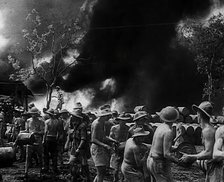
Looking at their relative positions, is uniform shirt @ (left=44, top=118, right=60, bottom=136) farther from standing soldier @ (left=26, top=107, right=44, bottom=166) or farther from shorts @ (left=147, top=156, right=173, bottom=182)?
shorts @ (left=147, top=156, right=173, bottom=182)

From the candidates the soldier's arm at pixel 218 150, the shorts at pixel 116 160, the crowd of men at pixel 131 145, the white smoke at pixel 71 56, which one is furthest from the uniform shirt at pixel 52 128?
the white smoke at pixel 71 56

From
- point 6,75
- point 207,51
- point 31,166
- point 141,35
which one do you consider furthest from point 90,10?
→ point 31,166

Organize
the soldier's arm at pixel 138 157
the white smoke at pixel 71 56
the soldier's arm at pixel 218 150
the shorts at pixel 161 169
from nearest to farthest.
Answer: the soldier's arm at pixel 218 150, the shorts at pixel 161 169, the soldier's arm at pixel 138 157, the white smoke at pixel 71 56

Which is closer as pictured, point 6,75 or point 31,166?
point 31,166

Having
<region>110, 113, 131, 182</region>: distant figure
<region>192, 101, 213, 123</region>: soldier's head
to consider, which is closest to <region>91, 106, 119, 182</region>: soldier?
<region>110, 113, 131, 182</region>: distant figure

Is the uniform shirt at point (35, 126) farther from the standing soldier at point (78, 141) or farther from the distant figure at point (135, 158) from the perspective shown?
the distant figure at point (135, 158)

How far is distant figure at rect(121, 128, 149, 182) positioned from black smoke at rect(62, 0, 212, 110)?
27.8 meters

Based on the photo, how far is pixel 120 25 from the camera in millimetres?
41031

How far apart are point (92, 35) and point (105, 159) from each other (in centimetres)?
3255

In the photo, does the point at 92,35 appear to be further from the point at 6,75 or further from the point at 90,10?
the point at 6,75

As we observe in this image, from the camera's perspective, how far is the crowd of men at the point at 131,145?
17.2ft

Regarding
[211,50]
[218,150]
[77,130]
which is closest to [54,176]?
[77,130]

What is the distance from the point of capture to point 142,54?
3859 centimetres

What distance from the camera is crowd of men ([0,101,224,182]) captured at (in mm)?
5230
